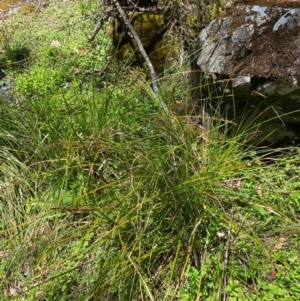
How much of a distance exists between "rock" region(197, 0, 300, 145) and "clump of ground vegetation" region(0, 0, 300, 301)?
23cm

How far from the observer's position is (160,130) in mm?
2664

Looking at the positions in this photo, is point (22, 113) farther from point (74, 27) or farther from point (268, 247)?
point (74, 27)

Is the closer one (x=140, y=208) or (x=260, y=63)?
(x=140, y=208)

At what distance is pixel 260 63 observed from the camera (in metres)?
2.68

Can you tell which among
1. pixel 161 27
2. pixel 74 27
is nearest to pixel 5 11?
pixel 74 27

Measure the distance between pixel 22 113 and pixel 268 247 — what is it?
2.00 m

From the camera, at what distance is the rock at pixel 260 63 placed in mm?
2633

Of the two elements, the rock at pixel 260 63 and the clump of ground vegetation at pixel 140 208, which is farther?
the rock at pixel 260 63

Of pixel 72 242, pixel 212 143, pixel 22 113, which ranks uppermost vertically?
pixel 22 113

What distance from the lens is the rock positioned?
2633 millimetres

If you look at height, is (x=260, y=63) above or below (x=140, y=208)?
above

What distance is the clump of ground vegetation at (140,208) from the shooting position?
2.19 metres

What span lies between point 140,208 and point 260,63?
1.25 m

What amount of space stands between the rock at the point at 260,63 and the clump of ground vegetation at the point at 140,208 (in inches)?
8.9
